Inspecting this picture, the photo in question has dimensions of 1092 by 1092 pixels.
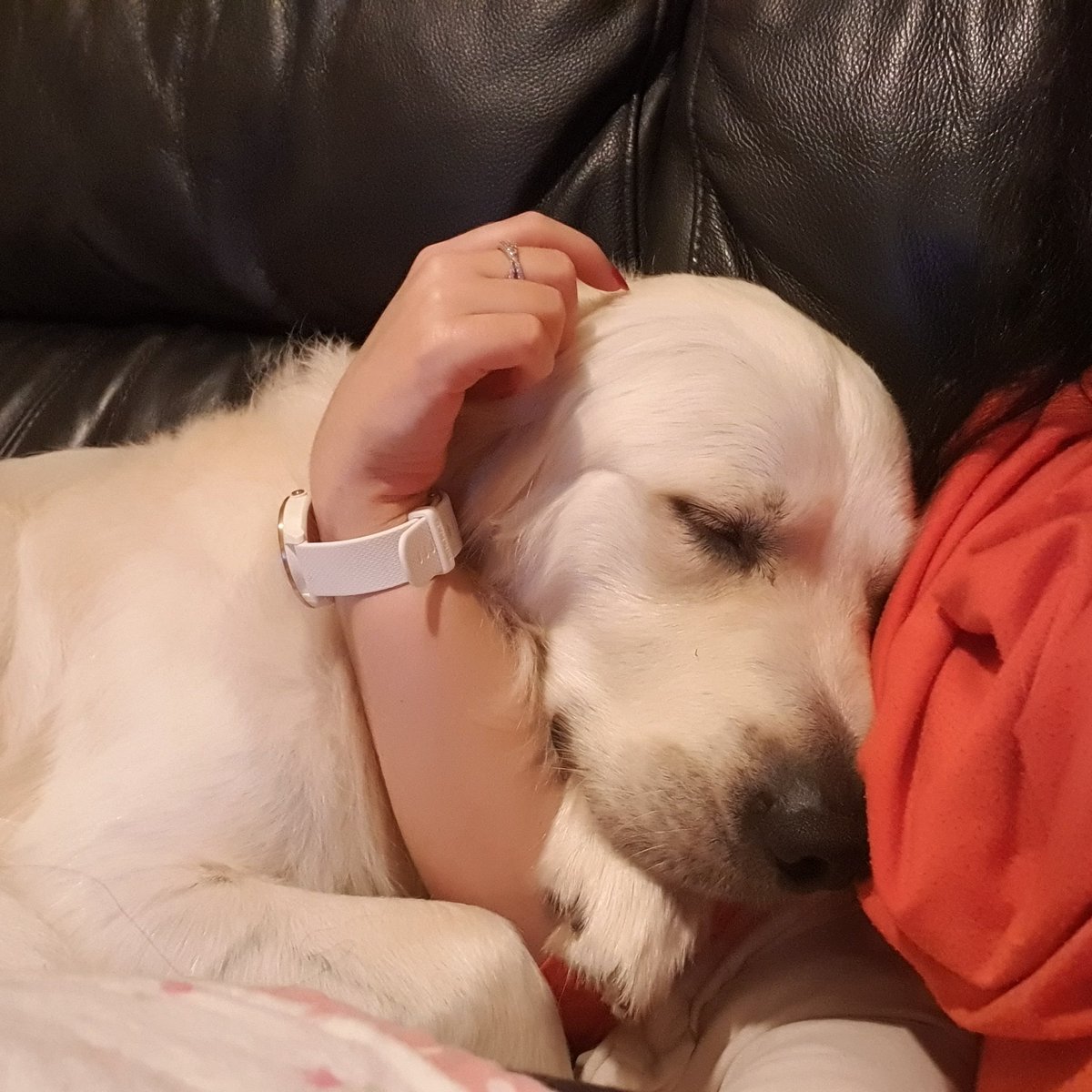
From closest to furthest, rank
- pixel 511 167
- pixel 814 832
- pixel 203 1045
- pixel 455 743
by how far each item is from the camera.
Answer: pixel 203 1045, pixel 814 832, pixel 455 743, pixel 511 167

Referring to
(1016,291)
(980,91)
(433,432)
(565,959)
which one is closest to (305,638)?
(433,432)

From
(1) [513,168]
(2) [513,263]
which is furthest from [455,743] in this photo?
(1) [513,168]

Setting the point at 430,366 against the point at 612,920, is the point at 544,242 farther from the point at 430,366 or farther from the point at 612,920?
the point at 612,920

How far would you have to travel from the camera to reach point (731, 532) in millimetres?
1010

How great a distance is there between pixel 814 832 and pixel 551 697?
0.29m

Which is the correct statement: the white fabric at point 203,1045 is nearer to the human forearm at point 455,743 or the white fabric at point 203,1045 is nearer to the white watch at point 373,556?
the human forearm at point 455,743

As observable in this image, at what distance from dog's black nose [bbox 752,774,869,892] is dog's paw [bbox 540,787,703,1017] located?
0.13m

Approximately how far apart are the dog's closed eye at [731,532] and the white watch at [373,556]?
23 centimetres

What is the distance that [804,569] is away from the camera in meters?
1.04

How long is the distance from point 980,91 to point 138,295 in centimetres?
155

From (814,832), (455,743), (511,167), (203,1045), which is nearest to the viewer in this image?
(203,1045)

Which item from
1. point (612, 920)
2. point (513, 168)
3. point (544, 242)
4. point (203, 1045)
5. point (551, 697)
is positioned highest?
point (544, 242)

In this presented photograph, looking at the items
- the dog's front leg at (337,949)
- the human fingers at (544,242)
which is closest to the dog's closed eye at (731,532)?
the human fingers at (544,242)

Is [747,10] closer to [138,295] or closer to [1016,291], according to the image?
[1016,291]
